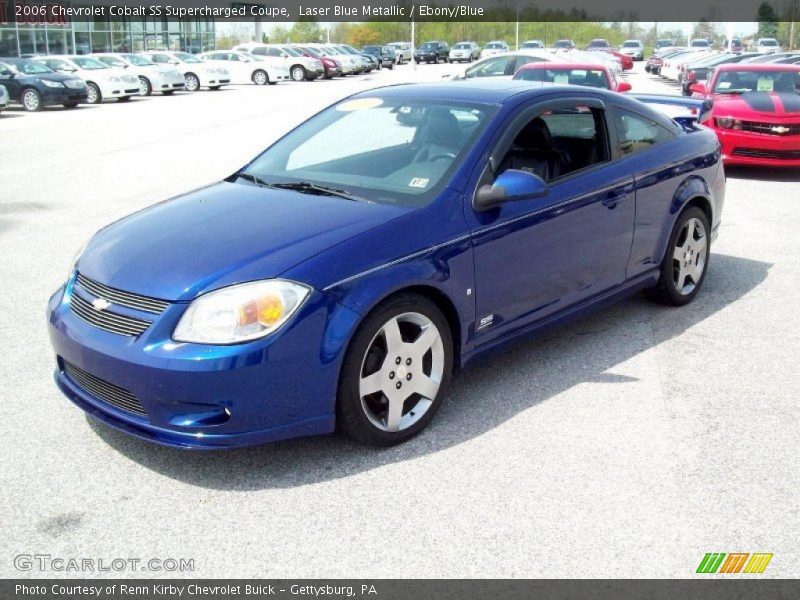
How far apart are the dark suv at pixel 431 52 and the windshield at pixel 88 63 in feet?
128

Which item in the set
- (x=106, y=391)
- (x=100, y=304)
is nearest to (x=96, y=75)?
(x=100, y=304)

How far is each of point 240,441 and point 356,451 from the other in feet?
2.11

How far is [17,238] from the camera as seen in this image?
8.27 metres

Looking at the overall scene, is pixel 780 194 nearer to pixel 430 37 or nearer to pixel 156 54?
pixel 156 54

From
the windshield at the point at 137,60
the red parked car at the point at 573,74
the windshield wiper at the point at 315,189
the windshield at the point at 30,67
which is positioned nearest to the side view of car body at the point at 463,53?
the windshield at the point at 137,60

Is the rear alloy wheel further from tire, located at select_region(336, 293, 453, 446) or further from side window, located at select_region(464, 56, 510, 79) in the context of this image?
tire, located at select_region(336, 293, 453, 446)

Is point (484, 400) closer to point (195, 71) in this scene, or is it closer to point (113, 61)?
point (113, 61)

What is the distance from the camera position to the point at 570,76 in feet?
43.9

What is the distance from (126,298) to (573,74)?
1096cm

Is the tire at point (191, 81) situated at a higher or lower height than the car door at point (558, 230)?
higher

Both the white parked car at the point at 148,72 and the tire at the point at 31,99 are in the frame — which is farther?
the white parked car at the point at 148,72

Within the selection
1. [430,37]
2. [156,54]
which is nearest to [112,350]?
[156,54]

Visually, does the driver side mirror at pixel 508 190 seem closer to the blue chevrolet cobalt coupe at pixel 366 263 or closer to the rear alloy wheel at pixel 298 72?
the blue chevrolet cobalt coupe at pixel 366 263

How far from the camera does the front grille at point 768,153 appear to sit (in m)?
11.8
